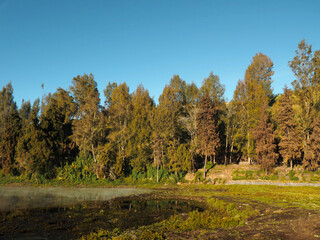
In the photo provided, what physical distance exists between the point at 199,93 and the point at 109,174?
1114 inches

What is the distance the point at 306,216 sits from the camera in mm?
17844

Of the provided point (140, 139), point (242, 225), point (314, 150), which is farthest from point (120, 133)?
point (242, 225)

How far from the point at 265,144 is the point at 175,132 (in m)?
17.7

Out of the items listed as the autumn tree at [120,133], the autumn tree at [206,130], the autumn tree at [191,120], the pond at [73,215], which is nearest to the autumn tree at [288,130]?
the autumn tree at [206,130]

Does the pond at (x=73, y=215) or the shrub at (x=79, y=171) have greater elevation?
the shrub at (x=79, y=171)

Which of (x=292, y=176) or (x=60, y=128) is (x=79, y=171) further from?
(x=292, y=176)

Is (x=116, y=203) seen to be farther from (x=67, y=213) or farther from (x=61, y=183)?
(x=61, y=183)

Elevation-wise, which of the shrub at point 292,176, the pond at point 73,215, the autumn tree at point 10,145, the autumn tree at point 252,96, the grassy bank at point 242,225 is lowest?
the pond at point 73,215

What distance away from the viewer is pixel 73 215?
21859mm

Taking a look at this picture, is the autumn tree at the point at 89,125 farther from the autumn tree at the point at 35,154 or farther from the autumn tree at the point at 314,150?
the autumn tree at the point at 314,150

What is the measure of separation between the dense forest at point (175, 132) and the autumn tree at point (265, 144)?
0.57ft

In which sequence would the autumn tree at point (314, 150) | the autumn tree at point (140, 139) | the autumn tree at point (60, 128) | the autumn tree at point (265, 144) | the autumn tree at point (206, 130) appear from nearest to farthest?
the autumn tree at point (314, 150) → the autumn tree at point (265, 144) → the autumn tree at point (206, 130) → the autumn tree at point (140, 139) → the autumn tree at point (60, 128)

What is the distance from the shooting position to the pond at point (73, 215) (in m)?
17.0

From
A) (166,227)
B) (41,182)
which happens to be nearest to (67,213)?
(166,227)
